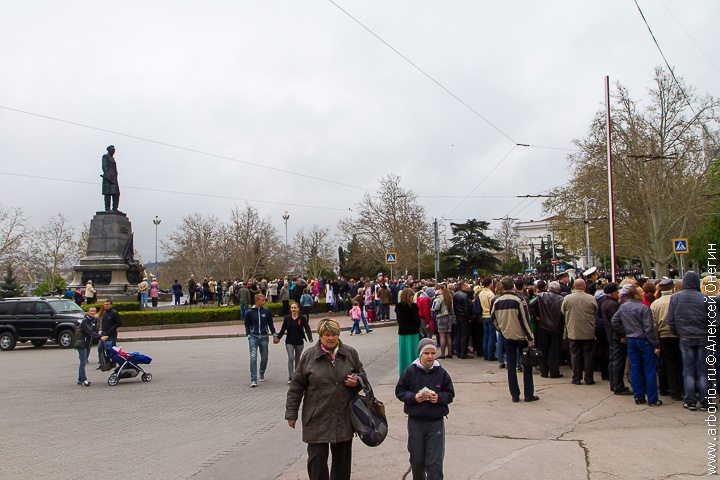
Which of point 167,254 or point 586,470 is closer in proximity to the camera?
point 586,470

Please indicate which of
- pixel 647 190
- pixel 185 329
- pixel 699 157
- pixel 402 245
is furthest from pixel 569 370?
pixel 402 245

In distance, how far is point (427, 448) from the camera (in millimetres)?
5316

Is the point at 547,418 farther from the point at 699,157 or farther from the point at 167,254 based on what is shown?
the point at 167,254

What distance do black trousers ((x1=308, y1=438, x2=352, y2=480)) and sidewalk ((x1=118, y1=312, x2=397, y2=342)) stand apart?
751 inches

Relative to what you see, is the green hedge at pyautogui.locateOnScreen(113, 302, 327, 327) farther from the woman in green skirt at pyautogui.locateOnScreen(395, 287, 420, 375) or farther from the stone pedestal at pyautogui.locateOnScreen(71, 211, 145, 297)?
the woman in green skirt at pyautogui.locateOnScreen(395, 287, 420, 375)

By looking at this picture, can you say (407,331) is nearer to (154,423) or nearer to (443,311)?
(443,311)

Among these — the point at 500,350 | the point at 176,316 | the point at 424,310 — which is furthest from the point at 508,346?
the point at 176,316

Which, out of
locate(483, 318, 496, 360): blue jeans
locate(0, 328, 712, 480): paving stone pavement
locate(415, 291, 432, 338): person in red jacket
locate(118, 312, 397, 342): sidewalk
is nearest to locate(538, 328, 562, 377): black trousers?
locate(0, 328, 712, 480): paving stone pavement

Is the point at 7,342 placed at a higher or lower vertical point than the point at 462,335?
lower

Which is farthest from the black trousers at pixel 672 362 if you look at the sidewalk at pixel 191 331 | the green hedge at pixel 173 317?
the green hedge at pixel 173 317

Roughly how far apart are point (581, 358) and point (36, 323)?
1852 cm

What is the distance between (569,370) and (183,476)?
889cm

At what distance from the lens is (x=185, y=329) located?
2662 cm

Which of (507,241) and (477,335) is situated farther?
(507,241)
